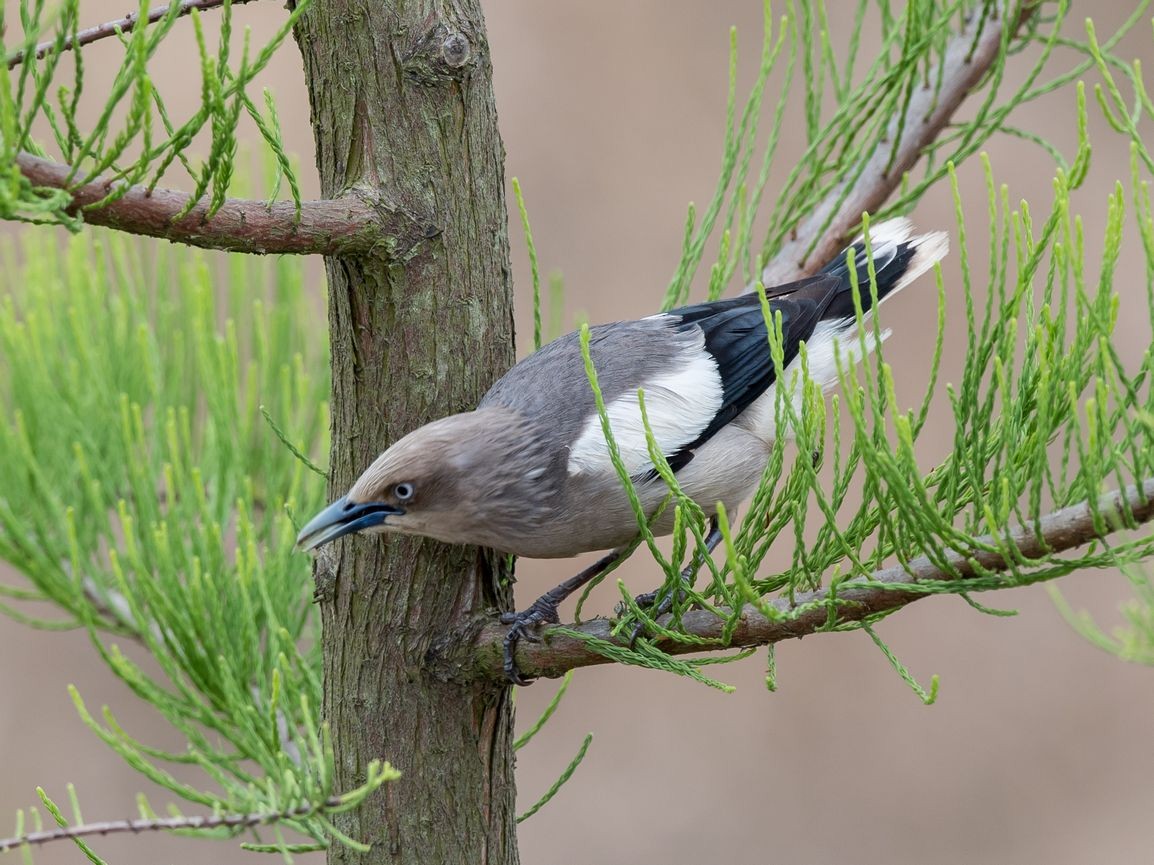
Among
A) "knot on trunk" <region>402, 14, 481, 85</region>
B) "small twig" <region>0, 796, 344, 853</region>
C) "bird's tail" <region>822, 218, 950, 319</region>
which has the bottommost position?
"small twig" <region>0, 796, 344, 853</region>

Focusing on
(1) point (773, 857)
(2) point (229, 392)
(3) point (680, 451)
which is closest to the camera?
(3) point (680, 451)

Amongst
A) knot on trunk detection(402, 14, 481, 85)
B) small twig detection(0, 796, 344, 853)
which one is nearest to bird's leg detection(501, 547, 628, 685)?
small twig detection(0, 796, 344, 853)

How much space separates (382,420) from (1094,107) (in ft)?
11.1

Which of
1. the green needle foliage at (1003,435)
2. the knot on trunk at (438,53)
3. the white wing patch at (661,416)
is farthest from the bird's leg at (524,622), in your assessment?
the knot on trunk at (438,53)

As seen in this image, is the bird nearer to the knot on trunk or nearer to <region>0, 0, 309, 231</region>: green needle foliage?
the knot on trunk

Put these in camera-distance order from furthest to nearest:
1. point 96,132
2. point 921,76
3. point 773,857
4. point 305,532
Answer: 1. point 773,857
2. point 921,76
3. point 305,532
4. point 96,132

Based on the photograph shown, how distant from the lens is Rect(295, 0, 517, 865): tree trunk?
1374 mm

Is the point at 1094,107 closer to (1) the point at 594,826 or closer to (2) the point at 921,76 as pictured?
(2) the point at 921,76

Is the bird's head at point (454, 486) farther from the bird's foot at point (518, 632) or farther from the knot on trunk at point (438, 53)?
the knot on trunk at point (438, 53)

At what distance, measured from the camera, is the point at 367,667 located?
1491 millimetres

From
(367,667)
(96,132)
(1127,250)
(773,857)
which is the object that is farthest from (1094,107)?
(96,132)

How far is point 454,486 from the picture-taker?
4.80 feet

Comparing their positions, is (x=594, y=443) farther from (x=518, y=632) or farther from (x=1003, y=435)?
→ (x=1003, y=435)

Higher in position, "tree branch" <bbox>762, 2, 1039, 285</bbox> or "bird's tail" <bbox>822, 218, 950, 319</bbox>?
"tree branch" <bbox>762, 2, 1039, 285</bbox>
